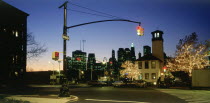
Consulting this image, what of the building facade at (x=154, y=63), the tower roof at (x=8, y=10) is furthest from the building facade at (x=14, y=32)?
the building facade at (x=154, y=63)

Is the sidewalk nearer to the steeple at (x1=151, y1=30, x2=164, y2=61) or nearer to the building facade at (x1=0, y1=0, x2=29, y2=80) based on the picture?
the building facade at (x1=0, y1=0, x2=29, y2=80)

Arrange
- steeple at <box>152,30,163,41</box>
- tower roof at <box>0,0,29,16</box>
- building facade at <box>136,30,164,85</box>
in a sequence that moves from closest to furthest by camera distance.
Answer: tower roof at <box>0,0,29,16</box>, building facade at <box>136,30,164,85</box>, steeple at <box>152,30,163,41</box>

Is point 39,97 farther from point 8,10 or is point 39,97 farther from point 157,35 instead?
point 157,35

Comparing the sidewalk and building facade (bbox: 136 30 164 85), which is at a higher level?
building facade (bbox: 136 30 164 85)

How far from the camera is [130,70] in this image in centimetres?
6744

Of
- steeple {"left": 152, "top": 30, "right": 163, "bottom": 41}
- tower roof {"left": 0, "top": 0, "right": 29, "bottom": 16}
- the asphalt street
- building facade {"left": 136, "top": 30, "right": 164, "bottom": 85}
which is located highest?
tower roof {"left": 0, "top": 0, "right": 29, "bottom": 16}

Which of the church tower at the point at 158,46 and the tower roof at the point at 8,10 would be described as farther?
the church tower at the point at 158,46

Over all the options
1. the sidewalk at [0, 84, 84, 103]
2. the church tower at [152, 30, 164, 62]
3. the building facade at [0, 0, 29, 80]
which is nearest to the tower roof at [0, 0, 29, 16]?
the building facade at [0, 0, 29, 80]

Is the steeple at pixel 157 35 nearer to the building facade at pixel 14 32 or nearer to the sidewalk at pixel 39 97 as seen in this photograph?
the building facade at pixel 14 32

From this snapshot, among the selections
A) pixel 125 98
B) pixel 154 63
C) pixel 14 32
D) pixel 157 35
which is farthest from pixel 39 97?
pixel 157 35

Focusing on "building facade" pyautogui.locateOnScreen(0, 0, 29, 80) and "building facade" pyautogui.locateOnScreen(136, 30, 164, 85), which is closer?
"building facade" pyautogui.locateOnScreen(0, 0, 29, 80)

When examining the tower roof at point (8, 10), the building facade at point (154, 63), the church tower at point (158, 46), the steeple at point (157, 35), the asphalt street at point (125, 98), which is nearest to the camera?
the asphalt street at point (125, 98)

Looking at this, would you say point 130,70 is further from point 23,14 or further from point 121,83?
point 23,14

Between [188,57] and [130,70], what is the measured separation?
2402 cm
